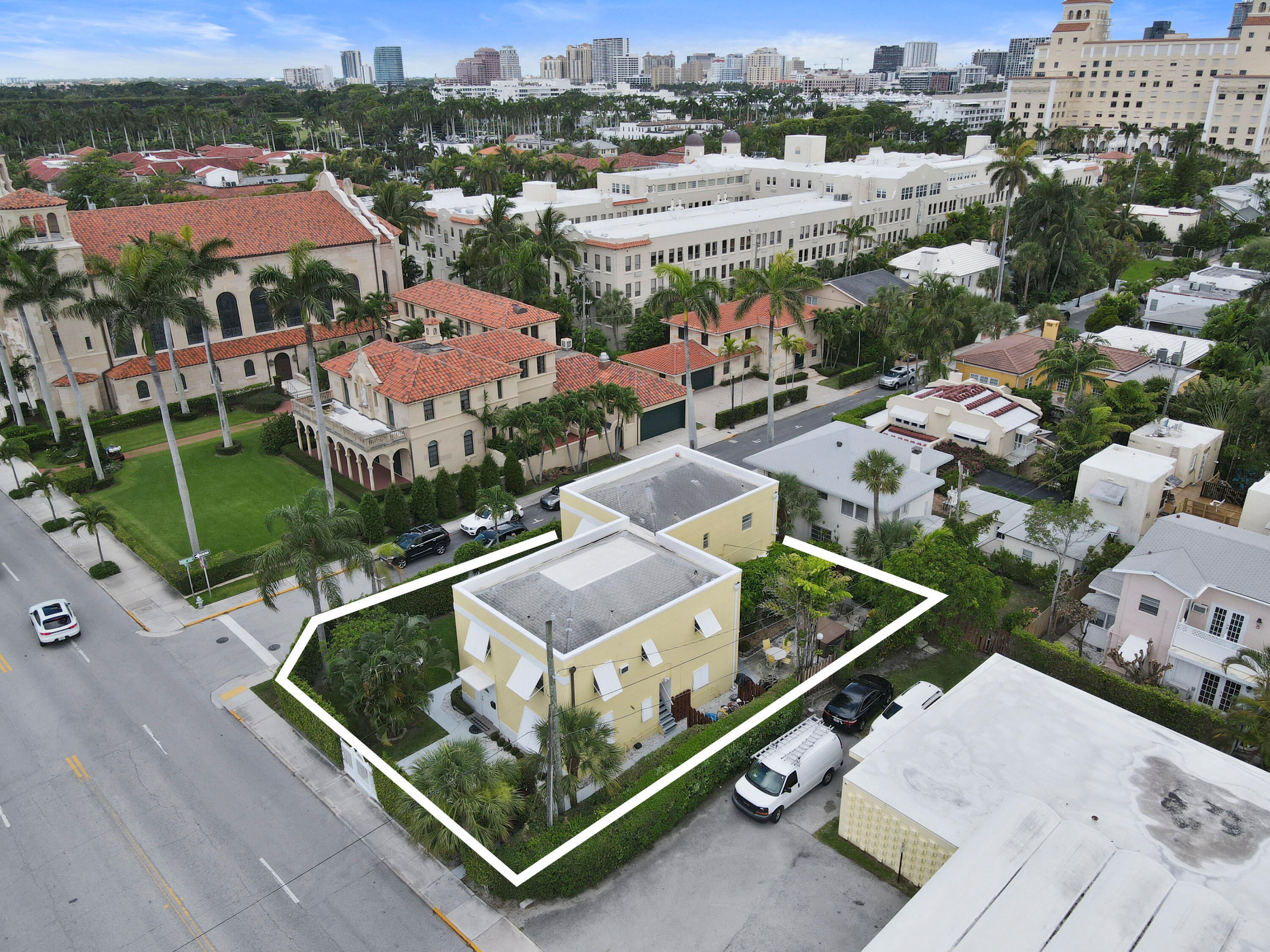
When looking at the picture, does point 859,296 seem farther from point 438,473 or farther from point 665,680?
point 665,680

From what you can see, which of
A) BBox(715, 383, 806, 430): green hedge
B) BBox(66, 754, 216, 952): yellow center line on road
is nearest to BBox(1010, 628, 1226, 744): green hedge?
BBox(66, 754, 216, 952): yellow center line on road

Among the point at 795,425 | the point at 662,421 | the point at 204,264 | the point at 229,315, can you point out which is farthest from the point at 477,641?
the point at 229,315

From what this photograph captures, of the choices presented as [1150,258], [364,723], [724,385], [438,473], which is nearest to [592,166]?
[1150,258]

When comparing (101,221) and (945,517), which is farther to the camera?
(101,221)

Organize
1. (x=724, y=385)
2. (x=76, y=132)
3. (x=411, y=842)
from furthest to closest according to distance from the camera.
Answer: (x=76, y=132)
(x=724, y=385)
(x=411, y=842)

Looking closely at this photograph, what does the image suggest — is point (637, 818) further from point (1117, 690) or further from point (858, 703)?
point (1117, 690)

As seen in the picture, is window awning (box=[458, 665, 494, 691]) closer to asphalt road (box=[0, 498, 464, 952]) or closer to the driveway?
asphalt road (box=[0, 498, 464, 952])

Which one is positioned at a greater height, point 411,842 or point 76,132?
point 76,132
